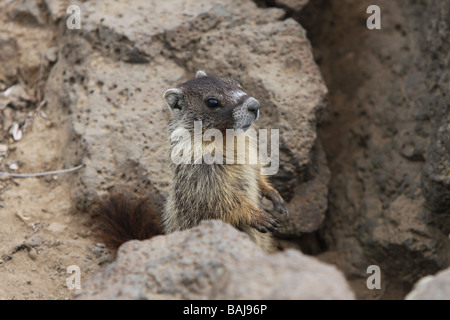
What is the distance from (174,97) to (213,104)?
39cm

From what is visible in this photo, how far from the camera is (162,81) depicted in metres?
5.74

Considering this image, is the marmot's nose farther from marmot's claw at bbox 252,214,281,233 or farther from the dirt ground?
the dirt ground

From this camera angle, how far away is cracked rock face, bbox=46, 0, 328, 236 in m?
5.45

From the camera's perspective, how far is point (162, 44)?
582 centimetres

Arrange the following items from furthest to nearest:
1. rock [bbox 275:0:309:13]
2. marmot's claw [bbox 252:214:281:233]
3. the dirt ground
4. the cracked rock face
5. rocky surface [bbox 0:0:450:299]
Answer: rock [bbox 275:0:309:13], the cracked rock face, rocky surface [bbox 0:0:450:299], the dirt ground, marmot's claw [bbox 252:214:281:233]

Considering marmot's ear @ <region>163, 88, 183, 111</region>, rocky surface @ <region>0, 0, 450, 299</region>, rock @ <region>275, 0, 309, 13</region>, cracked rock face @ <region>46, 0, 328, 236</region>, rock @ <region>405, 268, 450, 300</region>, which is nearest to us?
rock @ <region>405, 268, 450, 300</region>

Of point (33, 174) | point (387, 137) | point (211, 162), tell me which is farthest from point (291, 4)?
point (33, 174)

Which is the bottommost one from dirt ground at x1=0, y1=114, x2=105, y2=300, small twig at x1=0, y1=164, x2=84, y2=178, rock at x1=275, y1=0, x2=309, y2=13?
dirt ground at x1=0, y1=114, x2=105, y2=300

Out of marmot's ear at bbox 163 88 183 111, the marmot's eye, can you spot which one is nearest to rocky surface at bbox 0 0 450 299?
marmot's ear at bbox 163 88 183 111

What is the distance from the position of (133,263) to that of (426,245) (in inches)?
133

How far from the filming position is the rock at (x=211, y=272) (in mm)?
2779

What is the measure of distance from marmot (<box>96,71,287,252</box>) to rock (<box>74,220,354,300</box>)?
3.48 ft

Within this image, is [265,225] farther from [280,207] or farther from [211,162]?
[211,162]
